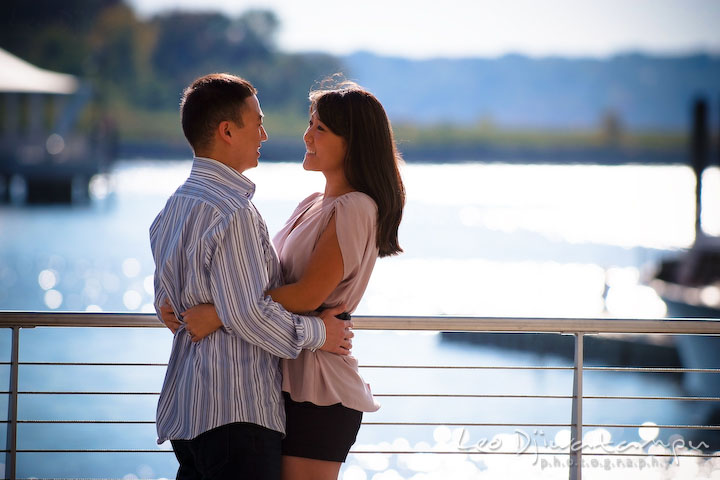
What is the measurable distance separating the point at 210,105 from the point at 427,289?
79.6ft

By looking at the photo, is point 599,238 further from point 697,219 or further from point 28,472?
point 28,472

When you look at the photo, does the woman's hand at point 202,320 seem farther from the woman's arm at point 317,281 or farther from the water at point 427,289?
the water at point 427,289

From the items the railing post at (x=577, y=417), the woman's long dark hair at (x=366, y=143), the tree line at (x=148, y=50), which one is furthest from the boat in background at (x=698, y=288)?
the tree line at (x=148, y=50)

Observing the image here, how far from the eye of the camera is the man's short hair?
1.63 metres

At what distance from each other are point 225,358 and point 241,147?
0.43 m

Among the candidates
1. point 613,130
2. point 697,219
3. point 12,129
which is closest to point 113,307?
point 697,219

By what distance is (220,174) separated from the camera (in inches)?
64.6

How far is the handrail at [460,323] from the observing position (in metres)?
2.25

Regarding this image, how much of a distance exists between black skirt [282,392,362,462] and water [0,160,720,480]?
2.55ft

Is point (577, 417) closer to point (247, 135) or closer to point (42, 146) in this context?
point (247, 135)

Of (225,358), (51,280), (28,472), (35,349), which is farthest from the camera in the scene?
(51,280)

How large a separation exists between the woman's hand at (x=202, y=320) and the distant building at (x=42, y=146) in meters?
33.7

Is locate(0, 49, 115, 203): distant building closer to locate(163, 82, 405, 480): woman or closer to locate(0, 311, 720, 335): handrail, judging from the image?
locate(0, 311, 720, 335): handrail

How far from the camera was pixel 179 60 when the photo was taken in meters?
51.6
